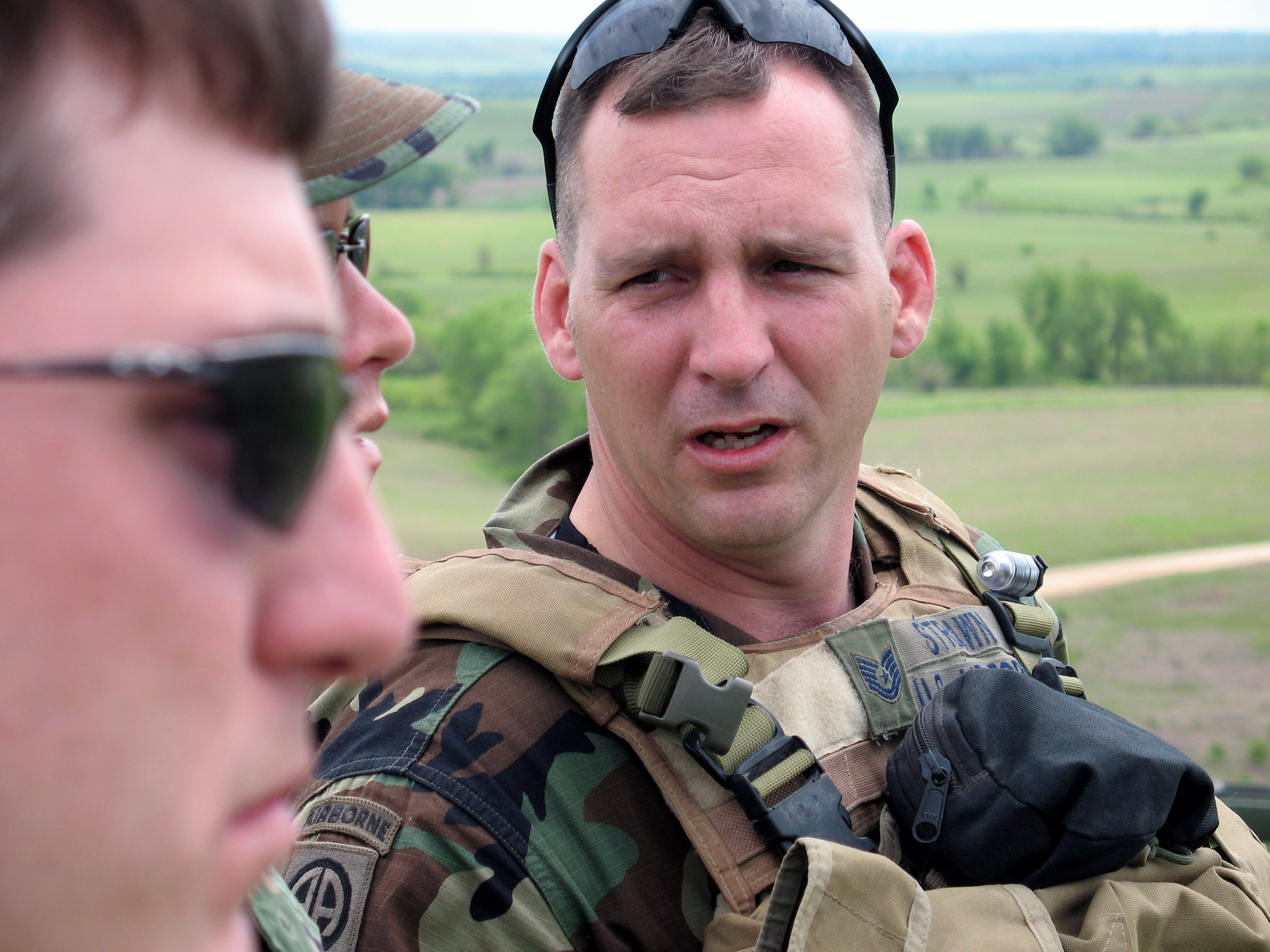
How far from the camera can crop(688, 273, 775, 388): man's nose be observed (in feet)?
5.92

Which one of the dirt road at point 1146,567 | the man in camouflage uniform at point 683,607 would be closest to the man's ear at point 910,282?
the man in camouflage uniform at point 683,607

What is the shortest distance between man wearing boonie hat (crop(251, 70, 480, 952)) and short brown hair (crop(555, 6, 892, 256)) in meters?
0.27

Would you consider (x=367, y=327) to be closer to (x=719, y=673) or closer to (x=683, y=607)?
(x=683, y=607)

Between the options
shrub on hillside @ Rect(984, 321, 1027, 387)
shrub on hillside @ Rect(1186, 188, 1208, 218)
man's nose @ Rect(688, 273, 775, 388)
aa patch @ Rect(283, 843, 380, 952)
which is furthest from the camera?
shrub on hillside @ Rect(1186, 188, 1208, 218)

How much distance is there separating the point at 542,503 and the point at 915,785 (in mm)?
932

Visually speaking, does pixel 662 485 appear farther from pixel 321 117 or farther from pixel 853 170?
pixel 321 117

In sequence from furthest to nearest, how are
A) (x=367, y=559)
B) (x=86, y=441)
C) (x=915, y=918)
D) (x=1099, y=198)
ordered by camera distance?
1. (x=1099, y=198)
2. (x=915, y=918)
3. (x=367, y=559)
4. (x=86, y=441)

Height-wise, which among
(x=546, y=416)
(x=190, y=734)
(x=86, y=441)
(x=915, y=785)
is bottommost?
(x=546, y=416)

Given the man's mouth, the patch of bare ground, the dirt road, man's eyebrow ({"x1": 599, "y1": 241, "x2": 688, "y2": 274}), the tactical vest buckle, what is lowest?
the dirt road

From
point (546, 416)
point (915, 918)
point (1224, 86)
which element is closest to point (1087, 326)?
point (546, 416)

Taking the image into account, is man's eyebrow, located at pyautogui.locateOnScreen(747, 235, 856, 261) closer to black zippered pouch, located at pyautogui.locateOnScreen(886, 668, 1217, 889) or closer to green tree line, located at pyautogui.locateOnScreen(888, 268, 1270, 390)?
black zippered pouch, located at pyautogui.locateOnScreen(886, 668, 1217, 889)

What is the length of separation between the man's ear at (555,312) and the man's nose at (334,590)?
58.8 inches

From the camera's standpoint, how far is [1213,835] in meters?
1.92

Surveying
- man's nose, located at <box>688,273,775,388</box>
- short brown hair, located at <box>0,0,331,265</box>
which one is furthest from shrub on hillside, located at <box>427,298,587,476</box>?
short brown hair, located at <box>0,0,331,265</box>
